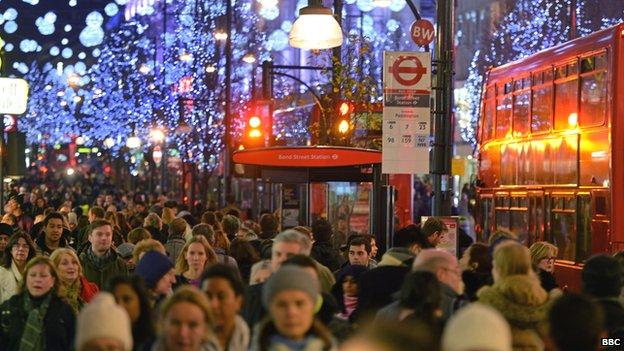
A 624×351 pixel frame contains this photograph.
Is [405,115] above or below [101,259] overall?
above

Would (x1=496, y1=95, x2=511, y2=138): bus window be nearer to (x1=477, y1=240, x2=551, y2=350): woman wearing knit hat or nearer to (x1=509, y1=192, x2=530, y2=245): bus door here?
(x1=509, y1=192, x2=530, y2=245): bus door

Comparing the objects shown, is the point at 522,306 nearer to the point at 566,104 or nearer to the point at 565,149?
the point at 565,149

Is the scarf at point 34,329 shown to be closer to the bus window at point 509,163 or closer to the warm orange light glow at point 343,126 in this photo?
the bus window at point 509,163

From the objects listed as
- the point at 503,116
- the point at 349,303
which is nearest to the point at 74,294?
the point at 349,303

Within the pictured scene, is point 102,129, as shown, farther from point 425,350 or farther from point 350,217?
point 425,350

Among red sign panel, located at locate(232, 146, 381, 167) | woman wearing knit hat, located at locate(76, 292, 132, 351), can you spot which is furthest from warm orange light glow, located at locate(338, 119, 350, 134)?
woman wearing knit hat, located at locate(76, 292, 132, 351)

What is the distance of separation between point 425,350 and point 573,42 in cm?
1710

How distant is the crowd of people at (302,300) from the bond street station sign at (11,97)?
5.46 m

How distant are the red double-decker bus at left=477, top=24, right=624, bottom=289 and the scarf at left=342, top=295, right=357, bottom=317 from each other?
9180 millimetres

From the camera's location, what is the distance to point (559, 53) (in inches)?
910

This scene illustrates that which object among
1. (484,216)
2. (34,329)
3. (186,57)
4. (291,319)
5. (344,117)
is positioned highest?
(186,57)

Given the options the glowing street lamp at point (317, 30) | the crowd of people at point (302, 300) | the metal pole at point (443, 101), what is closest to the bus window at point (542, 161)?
the metal pole at point (443, 101)

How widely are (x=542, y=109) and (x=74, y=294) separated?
1269cm

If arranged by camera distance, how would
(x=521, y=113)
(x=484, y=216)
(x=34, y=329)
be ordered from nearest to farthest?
(x=34, y=329), (x=521, y=113), (x=484, y=216)
